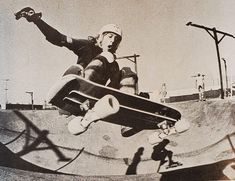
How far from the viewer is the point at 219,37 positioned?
2730 mm

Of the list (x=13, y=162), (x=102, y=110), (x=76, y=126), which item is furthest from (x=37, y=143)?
(x=102, y=110)

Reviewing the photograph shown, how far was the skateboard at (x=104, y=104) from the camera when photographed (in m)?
2.09

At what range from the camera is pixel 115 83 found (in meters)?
2.34

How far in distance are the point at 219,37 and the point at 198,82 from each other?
1.31 feet

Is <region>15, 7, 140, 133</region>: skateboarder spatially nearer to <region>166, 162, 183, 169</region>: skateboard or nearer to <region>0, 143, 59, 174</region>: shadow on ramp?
<region>0, 143, 59, 174</region>: shadow on ramp

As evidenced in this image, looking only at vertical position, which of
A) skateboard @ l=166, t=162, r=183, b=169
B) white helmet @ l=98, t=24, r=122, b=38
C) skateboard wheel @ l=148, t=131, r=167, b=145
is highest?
white helmet @ l=98, t=24, r=122, b=38

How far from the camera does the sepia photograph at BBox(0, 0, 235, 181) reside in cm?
235

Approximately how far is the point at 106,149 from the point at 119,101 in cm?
66

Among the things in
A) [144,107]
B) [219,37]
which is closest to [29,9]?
[144,107]

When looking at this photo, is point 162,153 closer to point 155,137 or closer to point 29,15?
point 155,137

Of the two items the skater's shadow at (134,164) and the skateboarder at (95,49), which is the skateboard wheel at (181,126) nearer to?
the skater's shadow at (134,164)

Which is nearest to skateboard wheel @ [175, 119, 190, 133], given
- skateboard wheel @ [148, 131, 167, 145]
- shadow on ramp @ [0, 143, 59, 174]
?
skateboard wheel @ [148, 131, 167, 145]

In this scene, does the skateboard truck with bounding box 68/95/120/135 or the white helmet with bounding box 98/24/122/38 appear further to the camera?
the white helmet with bounding box 98/24/122/38

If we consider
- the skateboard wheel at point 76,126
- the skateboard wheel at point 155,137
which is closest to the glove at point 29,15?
the skateboard wheel at point 76,126
